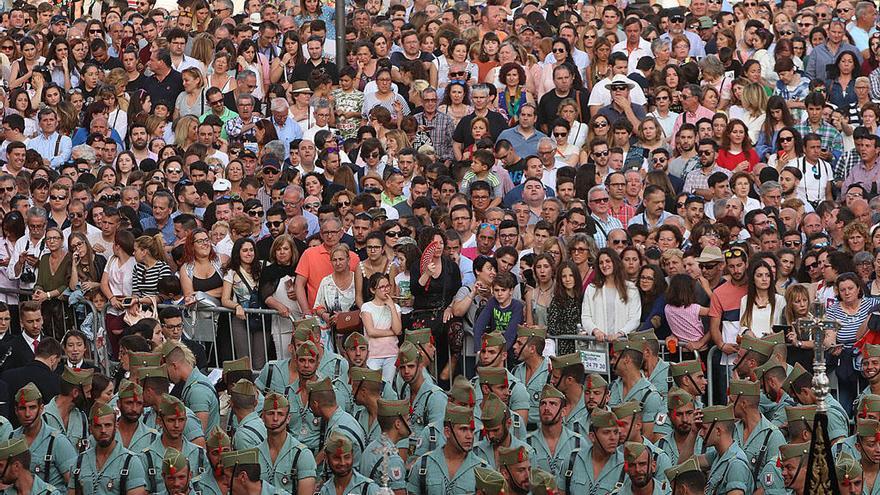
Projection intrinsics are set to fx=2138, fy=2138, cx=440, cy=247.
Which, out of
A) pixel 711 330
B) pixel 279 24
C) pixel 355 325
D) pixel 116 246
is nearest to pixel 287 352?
pixel 355 325

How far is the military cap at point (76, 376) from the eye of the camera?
16141 millimetres

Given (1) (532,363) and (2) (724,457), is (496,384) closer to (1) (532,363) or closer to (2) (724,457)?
(1) (532,363)

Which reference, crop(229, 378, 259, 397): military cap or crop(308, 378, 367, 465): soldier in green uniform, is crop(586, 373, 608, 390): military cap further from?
crop(229, 378, 259, 397): military cap

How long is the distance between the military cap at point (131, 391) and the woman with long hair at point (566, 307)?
332 cm

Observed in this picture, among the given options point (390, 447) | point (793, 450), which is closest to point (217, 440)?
point (390, 447)

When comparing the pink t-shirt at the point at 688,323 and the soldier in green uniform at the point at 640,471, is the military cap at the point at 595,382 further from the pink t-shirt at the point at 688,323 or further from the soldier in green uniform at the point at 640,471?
the soldier in green uniform at the point at 640,471

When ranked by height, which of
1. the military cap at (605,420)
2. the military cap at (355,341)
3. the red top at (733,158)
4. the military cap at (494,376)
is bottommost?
the military cap at (605,420)

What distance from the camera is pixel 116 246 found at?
1827 cm

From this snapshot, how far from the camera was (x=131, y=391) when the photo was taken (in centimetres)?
1580

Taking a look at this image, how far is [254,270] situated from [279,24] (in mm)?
6330

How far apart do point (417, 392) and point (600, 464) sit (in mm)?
1904

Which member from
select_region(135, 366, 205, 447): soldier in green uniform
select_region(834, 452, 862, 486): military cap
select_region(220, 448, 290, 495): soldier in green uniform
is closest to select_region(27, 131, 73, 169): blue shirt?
select_region(135, 366, 205, 447): soldier in green uniform

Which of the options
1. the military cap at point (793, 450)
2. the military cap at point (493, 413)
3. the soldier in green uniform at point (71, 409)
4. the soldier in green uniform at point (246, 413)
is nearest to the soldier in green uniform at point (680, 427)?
the military cap at point (793, 450)

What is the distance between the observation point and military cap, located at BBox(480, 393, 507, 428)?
15.2 m
